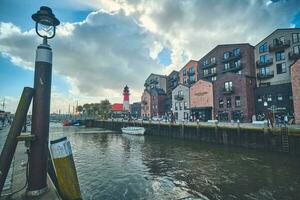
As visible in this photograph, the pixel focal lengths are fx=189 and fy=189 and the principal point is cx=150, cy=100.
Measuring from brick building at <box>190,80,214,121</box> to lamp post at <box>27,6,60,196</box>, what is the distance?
40.7 m

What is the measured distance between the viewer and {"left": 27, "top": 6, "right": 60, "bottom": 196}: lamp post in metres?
4.62

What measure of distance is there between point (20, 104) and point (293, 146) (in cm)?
2134

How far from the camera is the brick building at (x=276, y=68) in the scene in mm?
33156

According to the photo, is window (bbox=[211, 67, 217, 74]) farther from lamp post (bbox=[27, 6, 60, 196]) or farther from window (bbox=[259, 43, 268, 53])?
lamp post (bbox=[27, 6, 60, 196])

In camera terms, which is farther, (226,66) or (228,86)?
(226,66)

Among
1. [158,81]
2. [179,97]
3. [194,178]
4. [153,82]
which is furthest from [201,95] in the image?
[194,178]

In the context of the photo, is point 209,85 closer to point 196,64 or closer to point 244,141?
point 196,64

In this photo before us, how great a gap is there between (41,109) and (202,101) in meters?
42.8

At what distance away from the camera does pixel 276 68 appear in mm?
40219

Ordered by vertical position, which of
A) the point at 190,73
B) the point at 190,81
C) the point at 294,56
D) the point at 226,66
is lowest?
the point at 190,81

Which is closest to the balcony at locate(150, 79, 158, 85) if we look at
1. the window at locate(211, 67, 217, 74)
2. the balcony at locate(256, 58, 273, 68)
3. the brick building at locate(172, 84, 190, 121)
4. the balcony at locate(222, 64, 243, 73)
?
the brick building at locate(172, 84, 190, 121)

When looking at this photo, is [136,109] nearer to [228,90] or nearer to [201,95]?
[201,95]

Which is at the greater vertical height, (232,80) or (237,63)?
(237,63)

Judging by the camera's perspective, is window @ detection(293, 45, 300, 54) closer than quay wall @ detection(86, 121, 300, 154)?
No
